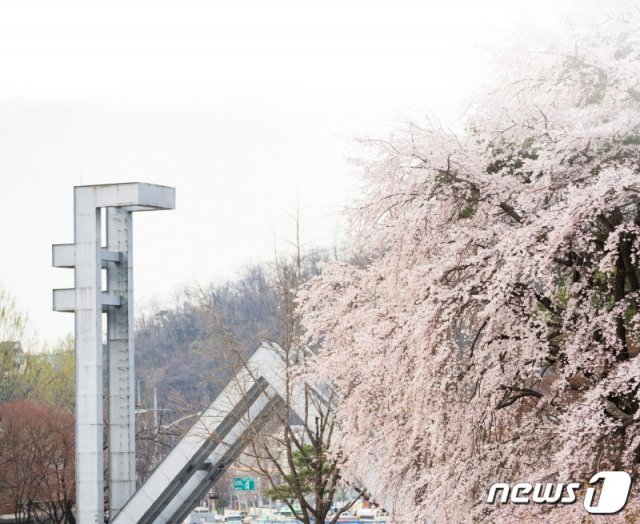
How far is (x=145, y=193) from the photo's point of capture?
23.8 m

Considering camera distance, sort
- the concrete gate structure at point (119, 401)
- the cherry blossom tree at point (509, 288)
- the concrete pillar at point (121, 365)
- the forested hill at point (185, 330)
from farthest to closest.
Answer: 1. the forested hill at point (185, 330)
2. the concrete pillar at point (121, 365)
3. the concrete gate structure at point (119, 401)
4. the cherry blossom tree at point (509, 288)

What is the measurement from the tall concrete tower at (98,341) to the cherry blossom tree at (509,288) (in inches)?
356

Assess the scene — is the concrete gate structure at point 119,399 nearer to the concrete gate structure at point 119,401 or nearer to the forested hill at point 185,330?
the concrete gate structure at point 119,401

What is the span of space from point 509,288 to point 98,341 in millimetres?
12693

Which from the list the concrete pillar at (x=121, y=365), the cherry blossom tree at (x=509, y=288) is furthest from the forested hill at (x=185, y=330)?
the cherry blossom tree at (x=509, y=288)

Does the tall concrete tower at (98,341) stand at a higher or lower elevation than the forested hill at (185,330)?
lower

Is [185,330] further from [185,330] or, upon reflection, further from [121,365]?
[121,365]

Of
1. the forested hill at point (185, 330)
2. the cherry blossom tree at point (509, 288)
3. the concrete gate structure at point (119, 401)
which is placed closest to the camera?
the cherry blossom tree at point (509, 288)

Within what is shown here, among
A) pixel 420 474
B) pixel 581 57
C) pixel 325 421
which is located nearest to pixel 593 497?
pixel 420 474

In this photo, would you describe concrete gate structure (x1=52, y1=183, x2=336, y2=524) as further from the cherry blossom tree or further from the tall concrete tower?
the cherry blossom tree

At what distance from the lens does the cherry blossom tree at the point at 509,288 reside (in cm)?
1269

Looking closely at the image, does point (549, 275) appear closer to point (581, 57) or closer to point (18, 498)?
point (581, 57)

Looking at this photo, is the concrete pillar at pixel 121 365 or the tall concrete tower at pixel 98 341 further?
the concrete pillar at pixel 121 365

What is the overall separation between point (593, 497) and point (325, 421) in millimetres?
9057
